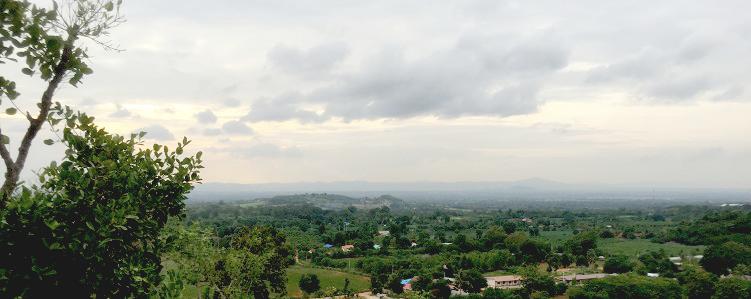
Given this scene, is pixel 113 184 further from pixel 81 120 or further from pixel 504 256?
pixel 504 256

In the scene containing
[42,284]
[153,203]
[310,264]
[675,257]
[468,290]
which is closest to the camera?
[42,284]

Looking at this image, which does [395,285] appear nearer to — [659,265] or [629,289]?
[629,289]

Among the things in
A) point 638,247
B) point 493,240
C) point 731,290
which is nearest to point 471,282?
point 731,290

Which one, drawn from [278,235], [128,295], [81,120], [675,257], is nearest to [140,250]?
[128,295]

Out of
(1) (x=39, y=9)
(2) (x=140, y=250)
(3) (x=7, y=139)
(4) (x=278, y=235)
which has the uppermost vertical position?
(1) (x=39, y=9)

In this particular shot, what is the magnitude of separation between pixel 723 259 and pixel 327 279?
43.6 meters

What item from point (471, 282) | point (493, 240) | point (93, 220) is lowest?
point (471, 282)

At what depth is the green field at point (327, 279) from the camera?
49.8 meters

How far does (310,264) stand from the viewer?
212 ft

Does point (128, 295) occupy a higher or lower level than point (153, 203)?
lower

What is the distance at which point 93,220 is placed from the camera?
418 cm

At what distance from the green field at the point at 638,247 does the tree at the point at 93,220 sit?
78.4 metres

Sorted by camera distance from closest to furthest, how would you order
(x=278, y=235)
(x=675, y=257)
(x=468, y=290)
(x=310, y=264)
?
1. (x=278, y=235)
2. (x=468, y=290)
3. (x=310, y=264)
4. (x=675, y=257)

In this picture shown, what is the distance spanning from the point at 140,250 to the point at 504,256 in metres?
67.3
